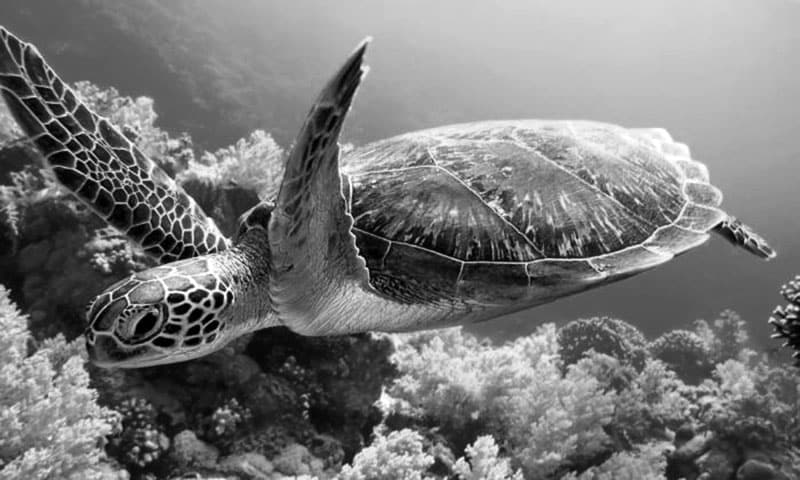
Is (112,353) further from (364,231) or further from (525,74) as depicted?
(525,74)

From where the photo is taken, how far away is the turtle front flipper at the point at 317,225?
3.45ft

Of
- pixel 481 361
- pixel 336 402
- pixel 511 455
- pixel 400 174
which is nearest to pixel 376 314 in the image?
pixel 400 174

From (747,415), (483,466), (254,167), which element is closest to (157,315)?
(483,466)

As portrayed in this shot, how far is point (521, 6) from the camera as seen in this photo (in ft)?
144

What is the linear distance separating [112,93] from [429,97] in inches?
965

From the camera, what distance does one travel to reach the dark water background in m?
13.5

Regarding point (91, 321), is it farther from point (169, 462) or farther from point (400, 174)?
point (169, 462)

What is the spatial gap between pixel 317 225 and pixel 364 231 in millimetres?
398

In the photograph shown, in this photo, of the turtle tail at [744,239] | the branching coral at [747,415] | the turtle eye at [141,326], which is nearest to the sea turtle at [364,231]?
the turtle eye at [141,326]

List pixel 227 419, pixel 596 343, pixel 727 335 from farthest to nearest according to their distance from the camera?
pixel 727 335 < pixel 596 343 < pixel 227 419

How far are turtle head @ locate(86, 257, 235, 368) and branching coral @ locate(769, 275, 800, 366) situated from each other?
323cm

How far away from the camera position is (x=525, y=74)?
140ft

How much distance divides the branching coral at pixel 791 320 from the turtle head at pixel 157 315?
3.23m

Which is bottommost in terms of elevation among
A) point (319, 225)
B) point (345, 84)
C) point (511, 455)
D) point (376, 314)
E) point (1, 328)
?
point (511, 455)
